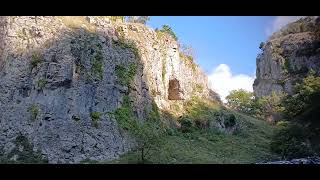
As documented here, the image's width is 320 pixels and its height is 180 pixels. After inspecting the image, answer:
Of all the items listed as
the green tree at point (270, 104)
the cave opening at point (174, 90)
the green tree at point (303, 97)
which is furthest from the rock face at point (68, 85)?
the green tree at point (303, 97)

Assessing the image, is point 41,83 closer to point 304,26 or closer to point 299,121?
point 299,121

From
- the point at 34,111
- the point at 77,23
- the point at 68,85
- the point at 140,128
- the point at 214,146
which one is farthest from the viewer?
the point at 214,146

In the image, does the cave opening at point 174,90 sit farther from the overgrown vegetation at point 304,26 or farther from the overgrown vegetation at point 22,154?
the overgrown vegetation at point 22,154

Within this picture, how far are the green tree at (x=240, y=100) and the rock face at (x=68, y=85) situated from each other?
7410 millimetres

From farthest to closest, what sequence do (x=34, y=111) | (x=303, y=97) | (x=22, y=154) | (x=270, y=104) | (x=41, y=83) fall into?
(x=270, y=104), (x=41, y=83), (x=303, y=97), (x=34, y=111), (x=22, y=154)

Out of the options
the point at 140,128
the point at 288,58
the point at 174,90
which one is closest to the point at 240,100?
the point at 174,90

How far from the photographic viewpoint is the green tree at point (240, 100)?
740 inches

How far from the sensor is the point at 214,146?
11602 mm

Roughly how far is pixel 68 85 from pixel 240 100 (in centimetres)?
1163

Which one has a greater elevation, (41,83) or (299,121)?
(41,83)

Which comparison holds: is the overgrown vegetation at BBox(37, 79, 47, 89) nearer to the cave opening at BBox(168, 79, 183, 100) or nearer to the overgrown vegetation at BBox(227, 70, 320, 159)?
the cave opening at BBox(168, 79, 183, 100)
